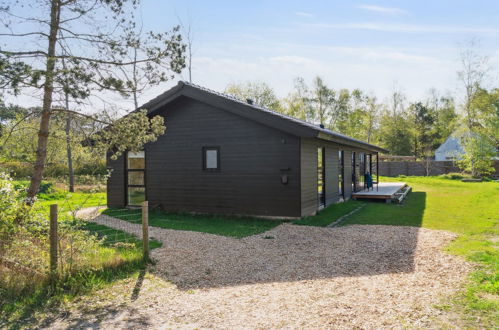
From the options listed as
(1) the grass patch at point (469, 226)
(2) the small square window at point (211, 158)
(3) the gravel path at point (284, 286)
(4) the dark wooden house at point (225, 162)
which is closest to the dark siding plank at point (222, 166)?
(4) the dark wooden house at point (225, 162)

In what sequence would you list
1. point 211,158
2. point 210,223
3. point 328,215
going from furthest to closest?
1. point 211,158
2. point 328,215
3. point 210,223

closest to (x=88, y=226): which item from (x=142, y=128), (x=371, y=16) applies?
(x=142, y=128)

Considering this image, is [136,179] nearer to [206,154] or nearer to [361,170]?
[206,154]

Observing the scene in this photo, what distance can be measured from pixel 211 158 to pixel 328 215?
13.0 feet

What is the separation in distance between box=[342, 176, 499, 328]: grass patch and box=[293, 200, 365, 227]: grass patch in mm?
413

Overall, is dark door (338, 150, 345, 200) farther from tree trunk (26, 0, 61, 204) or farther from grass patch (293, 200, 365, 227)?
tree trunk (26, 0, 61, 204)

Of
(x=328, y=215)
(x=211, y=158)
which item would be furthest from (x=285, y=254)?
(x=211, y=158)

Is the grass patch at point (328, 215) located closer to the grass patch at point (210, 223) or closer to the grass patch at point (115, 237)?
the grass patch at point (210, 223)

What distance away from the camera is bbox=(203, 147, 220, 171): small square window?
11.1 m

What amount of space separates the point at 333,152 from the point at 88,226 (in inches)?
343

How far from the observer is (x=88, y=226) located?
30.6 ft

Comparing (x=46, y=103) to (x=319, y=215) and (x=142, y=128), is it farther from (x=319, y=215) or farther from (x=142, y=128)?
(x=319, y=215)

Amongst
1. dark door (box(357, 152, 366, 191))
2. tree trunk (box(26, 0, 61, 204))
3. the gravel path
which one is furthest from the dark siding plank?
dark door (box(357, 152, 366, 191))

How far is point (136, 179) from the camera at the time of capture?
12781 millimetres
